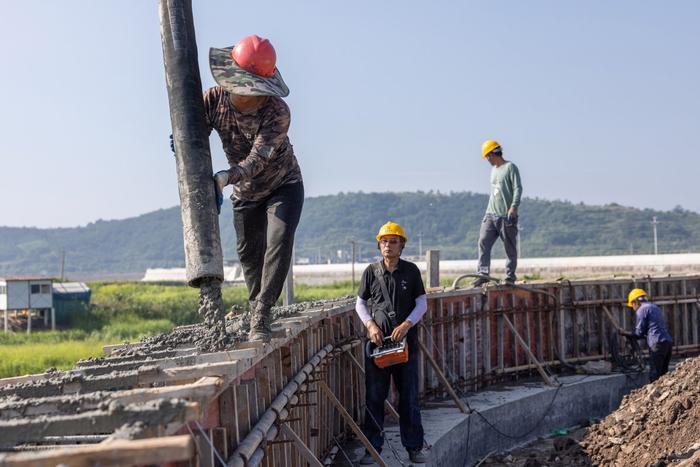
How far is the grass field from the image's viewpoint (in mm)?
19203

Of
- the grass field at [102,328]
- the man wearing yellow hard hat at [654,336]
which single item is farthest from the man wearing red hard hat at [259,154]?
the grass field at [102,328]

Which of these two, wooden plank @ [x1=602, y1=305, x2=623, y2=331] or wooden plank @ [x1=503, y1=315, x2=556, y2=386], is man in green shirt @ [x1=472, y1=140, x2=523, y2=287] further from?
wooden plank @ [x1=602, y1=305, x2=623, y2=331]

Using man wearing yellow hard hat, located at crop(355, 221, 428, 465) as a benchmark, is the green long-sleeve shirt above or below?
above

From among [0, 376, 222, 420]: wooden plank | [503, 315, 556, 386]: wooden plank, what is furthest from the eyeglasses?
[503, 315, 556, 386]: wooden plank

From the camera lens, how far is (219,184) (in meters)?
4.86

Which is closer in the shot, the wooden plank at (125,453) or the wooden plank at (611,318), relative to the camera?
the wooden plank at (125,453)

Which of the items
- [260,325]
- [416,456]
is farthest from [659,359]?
[260,325]

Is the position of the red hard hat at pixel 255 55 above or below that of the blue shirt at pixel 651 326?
above

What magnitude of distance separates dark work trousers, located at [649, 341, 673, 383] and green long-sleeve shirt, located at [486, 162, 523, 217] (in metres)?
2.94

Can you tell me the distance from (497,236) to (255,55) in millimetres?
7933

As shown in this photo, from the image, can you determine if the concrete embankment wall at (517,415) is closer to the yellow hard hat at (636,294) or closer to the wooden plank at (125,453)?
the yellow hard hat at (636,294)

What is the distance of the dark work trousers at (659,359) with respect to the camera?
496 inches

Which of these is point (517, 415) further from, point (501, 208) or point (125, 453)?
point (125, 453)

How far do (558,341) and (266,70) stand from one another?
9570 mm
